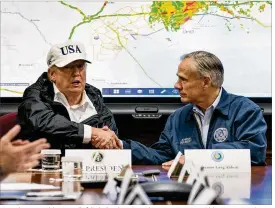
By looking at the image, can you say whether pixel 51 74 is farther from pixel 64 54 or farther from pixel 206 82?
pixel 206 82

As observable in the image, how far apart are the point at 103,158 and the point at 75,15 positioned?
6.29 feet

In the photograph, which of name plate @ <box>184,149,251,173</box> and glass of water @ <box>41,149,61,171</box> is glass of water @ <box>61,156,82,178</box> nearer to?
glass of water @ <box>41,149,61,171</box>

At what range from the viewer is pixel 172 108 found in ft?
13.9

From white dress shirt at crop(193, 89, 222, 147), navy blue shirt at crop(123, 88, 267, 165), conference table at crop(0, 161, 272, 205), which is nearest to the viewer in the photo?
conference table at crop(0, 161, 272, 205)

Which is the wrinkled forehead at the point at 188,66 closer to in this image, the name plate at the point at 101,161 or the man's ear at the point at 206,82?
the man's ear at the point at 206,82

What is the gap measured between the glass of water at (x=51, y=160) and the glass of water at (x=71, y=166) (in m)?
0.24

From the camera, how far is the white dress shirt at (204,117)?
3210 millimetres

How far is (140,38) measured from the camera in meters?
4.23

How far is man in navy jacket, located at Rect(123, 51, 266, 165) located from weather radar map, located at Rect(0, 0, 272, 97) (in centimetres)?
91

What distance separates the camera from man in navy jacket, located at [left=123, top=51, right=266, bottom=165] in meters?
3.07

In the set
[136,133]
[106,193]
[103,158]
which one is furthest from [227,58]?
[106,193]

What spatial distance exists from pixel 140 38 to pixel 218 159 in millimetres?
1901

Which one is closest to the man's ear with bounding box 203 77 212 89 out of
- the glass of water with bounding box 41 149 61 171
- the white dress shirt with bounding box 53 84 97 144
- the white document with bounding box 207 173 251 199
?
the white dress shirt with bounding box 53 84 97 144

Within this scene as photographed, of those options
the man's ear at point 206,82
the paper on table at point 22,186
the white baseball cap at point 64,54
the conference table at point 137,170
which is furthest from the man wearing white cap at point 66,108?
the paper on table at point 22,186
